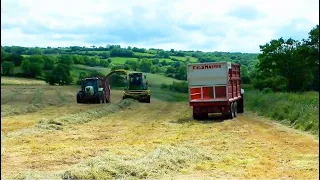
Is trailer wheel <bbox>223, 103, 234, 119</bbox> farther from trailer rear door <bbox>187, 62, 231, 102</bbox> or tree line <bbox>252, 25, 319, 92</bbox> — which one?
tree line <bbox>252, 25, 319, 92</bbox>

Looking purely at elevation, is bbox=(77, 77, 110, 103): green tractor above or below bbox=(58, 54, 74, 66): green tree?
below

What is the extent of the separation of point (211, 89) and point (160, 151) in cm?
1251

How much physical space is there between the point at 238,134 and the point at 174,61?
180 ft

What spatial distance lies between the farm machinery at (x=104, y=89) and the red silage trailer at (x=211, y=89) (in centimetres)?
1605

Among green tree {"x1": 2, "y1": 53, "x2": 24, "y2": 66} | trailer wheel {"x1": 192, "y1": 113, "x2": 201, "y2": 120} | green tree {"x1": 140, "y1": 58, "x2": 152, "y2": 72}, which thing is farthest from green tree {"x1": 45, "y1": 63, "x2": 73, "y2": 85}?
trailer wheel {"x1": 192, "y1": 113, "x2": 201, "y2": 120}

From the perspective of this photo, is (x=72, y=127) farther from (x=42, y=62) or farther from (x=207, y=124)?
(x=42, y=62)

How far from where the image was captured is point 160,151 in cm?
1252

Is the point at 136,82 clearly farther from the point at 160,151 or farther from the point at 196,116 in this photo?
the point at 160,151

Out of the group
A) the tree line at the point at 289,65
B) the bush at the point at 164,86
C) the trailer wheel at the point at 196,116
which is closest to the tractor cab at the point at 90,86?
the trailer wheel at the point at 196,116

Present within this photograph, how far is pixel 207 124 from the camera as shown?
2178 centimetres

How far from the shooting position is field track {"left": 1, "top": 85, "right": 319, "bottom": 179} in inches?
411

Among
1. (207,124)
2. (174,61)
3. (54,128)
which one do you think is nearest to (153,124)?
(207,124)

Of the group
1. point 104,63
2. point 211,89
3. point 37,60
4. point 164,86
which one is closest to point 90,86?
point 211,89

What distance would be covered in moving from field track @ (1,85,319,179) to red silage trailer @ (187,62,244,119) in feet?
5.51
